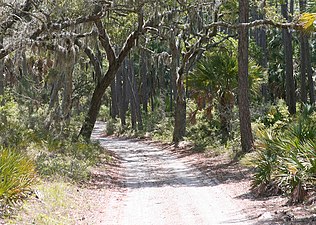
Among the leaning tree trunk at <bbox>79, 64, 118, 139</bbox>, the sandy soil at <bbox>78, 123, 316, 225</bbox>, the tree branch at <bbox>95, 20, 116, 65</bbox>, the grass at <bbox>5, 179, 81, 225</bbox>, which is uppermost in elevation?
the tree branch at <bbox>95, 20, 116, 65</bbox>

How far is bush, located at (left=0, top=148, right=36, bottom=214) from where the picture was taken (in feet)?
24.5

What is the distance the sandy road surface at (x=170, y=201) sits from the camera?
8289mm

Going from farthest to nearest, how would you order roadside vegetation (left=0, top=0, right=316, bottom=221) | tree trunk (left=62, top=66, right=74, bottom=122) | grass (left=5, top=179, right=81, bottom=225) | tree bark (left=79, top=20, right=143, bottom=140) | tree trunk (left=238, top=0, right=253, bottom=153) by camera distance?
tree bark (left=79, top=20, right=143, bottom=140) < tree trunk (left=62, top=66, right=74, bottom=122) < tree trunk (left=238, top=0, right=253, bottom=153) < roadside vegetation (left=0, top=0, right=316, bottom=221) < grass (left=5, top=179, right=81, bottom=225)

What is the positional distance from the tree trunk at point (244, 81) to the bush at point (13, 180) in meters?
7.82

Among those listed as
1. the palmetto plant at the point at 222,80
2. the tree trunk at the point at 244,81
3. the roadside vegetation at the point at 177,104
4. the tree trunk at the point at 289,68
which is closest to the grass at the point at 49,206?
the roadside vegetation at the point at 177,104

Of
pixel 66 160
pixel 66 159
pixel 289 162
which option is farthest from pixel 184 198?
pixel 66 159

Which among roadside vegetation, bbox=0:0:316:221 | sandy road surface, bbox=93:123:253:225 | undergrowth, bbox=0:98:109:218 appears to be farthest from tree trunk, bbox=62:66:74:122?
sandy road surface, bbox=93:123:253:225

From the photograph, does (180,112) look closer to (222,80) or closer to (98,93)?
(222,80)

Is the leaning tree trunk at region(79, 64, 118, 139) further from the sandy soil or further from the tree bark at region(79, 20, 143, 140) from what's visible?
the sandy soil

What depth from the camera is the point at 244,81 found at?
1484 centimetres

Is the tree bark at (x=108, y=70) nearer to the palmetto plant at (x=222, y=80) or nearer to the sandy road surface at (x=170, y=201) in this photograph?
the palmetto plant at (x=222, y=80)

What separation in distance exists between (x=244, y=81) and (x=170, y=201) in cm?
609

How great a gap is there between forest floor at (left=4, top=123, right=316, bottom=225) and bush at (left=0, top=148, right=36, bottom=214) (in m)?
0.30

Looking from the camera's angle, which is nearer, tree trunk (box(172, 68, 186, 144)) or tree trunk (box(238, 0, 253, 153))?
tree trunk (box(238, 0, 253, 153))
